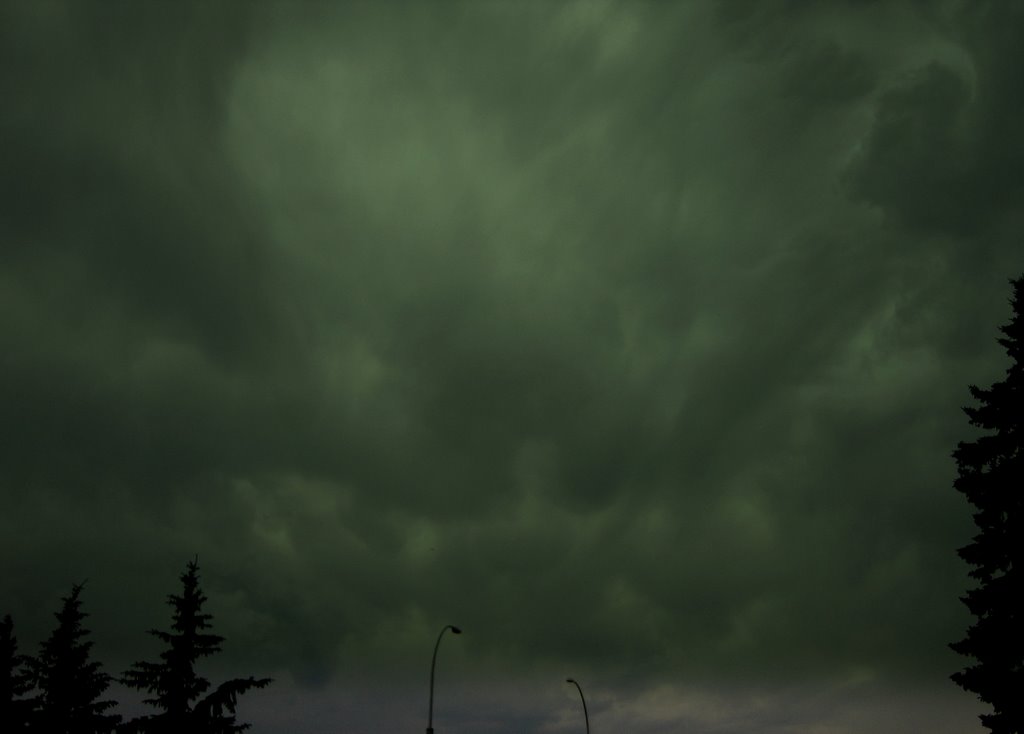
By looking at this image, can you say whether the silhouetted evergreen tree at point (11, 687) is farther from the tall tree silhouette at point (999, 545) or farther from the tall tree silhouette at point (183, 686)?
the tall tree silhouette at point (999, 545)

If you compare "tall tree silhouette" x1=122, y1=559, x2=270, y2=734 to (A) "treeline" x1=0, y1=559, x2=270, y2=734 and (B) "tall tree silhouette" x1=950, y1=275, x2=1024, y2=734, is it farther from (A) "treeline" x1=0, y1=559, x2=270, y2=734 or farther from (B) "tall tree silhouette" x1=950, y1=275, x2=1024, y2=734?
(B) "tall tree silhouette" x1=950, y1=275, x2=1024, y2=734

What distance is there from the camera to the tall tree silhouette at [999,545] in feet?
67.9

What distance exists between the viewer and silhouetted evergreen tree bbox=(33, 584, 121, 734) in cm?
3209

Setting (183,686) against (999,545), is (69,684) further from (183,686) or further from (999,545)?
(999,545)

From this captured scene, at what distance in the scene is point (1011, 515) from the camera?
853 inches

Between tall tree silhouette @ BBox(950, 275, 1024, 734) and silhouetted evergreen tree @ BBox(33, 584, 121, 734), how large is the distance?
32.3 metres

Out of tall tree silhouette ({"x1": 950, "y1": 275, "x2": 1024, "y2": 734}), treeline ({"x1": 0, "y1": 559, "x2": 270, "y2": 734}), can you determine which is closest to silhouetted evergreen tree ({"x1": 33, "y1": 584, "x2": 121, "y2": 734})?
treeline ({"x1": 0, "y1": 559, "x2": 270, "y2": 734})

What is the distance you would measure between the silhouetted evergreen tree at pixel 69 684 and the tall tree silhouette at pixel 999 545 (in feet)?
106

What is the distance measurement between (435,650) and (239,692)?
866cm

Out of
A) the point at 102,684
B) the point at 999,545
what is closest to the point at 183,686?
the point at 102,684

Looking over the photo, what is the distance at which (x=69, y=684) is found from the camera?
109 feet

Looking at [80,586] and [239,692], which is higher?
[80,586]

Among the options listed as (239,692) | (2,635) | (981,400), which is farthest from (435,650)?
(981,400)

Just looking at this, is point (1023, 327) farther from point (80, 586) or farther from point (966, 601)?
point (80, 586)
